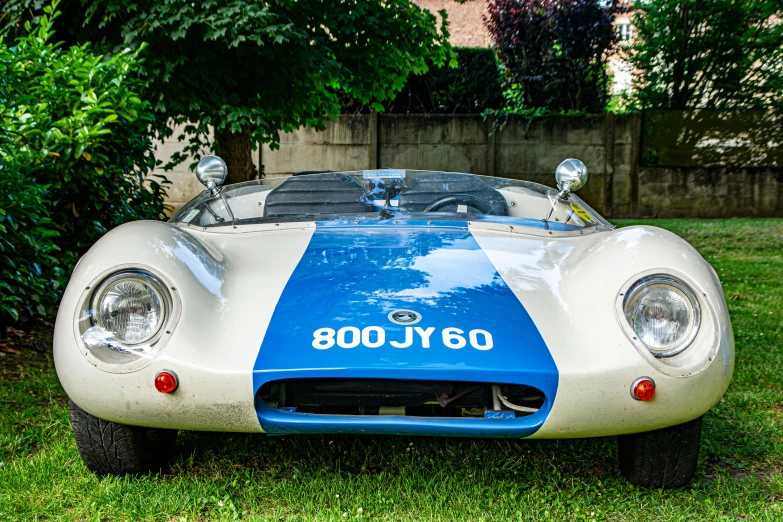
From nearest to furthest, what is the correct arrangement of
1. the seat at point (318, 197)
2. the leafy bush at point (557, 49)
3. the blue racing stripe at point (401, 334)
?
the blue racing stripe at point (401, 334)
the seat at point (318, 197)
the leafy bush at point (557, 49)

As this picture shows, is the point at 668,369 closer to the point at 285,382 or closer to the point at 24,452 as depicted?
the point at 285,382

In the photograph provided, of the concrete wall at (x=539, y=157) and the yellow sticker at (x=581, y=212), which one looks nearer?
the yellow sticker at (x=581, y=212)

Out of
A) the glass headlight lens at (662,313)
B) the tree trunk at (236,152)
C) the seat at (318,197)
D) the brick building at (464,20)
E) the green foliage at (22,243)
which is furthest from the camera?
the brick building at (464,20)

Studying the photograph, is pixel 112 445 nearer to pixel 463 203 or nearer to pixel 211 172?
pixel 211 172

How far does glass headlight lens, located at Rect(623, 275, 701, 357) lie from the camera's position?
2.25 meters

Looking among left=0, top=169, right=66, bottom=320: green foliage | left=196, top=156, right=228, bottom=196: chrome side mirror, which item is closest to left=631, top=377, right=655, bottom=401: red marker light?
left=196, top=156, right=228, bottom=196: chrome side mirror

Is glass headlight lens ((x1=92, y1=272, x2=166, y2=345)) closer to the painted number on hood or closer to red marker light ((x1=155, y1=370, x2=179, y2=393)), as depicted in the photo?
red marker light ((x1=155, y1=370, x2=179, y2=393))

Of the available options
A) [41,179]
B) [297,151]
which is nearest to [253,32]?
[41,179]

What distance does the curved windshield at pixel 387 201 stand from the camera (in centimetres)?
Result: 327

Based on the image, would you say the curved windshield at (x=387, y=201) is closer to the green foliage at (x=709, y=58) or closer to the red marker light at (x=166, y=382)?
the red marker light at (x=166, y=382)

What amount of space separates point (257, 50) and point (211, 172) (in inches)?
90.7

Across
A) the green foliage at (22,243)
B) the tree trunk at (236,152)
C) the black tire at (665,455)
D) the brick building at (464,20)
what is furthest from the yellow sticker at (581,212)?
the brick building at (464,20)

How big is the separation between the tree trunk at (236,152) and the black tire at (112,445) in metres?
4.69

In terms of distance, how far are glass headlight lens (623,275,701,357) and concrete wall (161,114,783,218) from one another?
911cm
